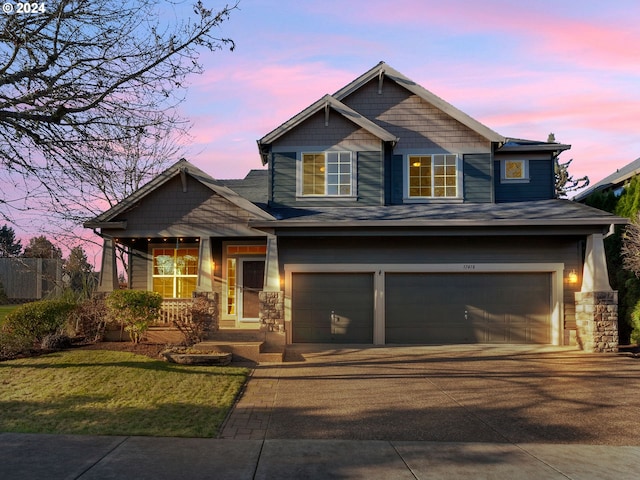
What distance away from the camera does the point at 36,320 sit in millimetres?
12992

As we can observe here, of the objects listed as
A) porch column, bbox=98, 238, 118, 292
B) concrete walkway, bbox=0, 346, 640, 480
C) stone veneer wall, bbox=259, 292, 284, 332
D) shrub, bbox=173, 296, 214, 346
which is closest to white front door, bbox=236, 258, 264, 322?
stone veneer wall, bbox=259, 292, 284, 332

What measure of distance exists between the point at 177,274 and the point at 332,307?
5097mm

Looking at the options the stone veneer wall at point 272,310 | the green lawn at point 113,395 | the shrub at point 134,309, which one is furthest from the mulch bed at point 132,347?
the stone veneer wall at point 272,310

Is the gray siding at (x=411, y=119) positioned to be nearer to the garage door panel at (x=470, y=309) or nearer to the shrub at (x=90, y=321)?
the garage door panel at (x=470, y=309)

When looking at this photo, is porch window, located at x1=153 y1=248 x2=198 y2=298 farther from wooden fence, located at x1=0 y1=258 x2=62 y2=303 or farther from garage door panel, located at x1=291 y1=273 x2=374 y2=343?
wooden fence, located at x1=0 y1=258 x2=62 y2=303

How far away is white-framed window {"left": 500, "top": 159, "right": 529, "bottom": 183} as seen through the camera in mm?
17625

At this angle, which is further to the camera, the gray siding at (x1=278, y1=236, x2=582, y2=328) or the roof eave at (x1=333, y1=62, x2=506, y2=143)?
the roof eave at (x1=333, y1=62, x2=506, y2=143)

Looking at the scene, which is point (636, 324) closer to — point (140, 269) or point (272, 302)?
point (272, 302)

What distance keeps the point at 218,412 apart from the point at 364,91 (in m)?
12.3

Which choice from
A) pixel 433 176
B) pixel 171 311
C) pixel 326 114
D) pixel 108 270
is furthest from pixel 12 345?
pixel 433 176

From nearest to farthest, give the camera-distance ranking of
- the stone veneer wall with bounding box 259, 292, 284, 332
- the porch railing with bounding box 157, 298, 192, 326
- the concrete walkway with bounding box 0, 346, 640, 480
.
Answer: the concrete walkway with bounding box 0, 346, 640, 480 < the stone veneer wall with bounding box 259, 292, 284, 332 < the porch railing with bounding box 157, 298, 192, 326

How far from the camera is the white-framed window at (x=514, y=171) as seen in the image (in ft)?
57.8

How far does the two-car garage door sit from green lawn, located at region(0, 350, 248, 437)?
4668 mm

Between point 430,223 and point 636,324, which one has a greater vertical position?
point 430,223
